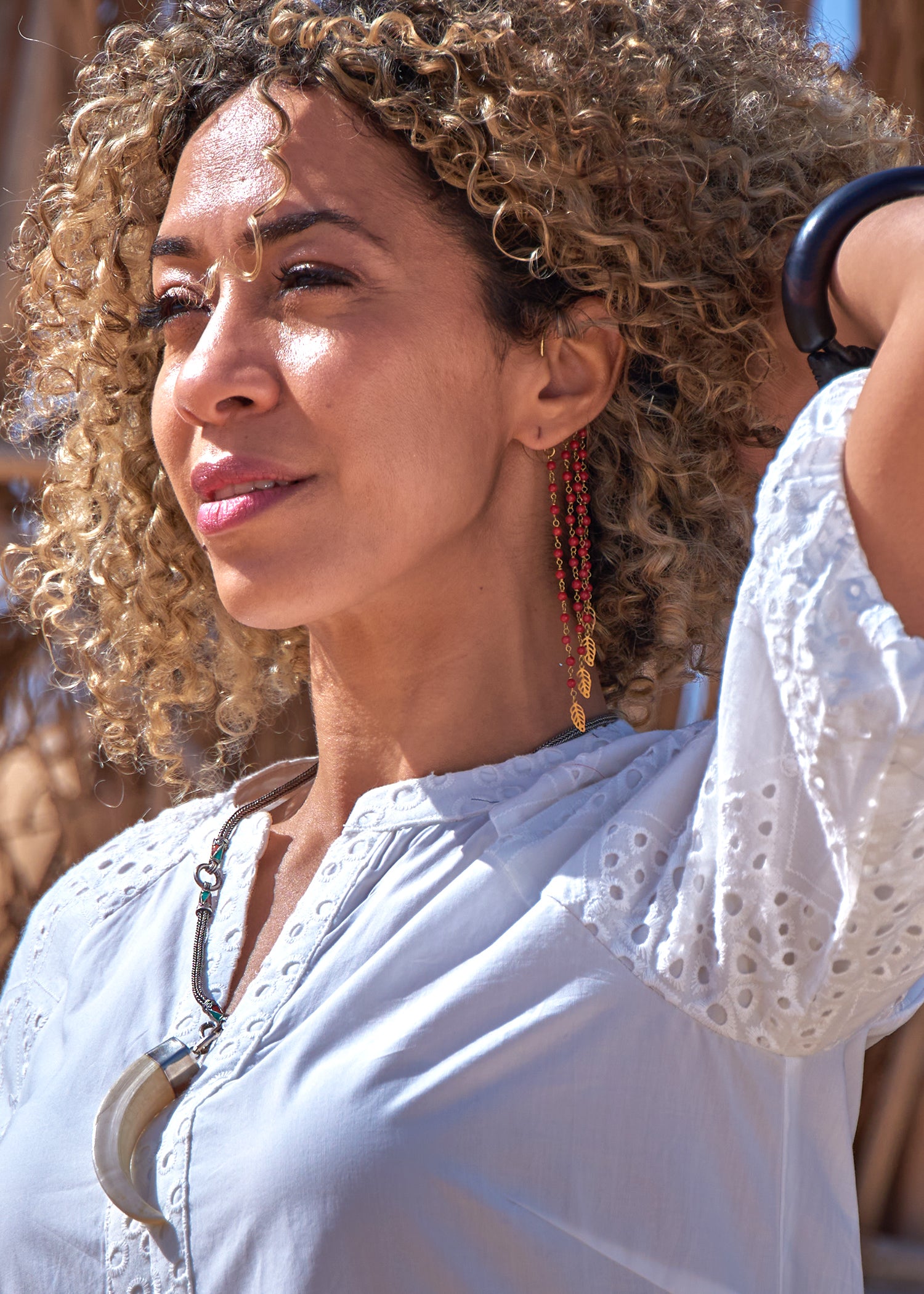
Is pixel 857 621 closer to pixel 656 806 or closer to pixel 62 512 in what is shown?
pixel 656 806

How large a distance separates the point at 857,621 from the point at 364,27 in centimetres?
87

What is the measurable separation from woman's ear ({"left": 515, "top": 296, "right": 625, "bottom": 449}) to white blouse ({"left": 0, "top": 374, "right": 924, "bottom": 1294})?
1.28 feet

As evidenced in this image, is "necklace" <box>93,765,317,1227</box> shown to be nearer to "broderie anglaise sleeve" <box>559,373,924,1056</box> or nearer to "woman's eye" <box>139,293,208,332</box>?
"broderie anglaise sleeve" <box>559,373,924,1056</box>

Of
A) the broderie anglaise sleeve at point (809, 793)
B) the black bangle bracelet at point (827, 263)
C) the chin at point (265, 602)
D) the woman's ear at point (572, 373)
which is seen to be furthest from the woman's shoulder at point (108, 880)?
the black bangle bracelet at point (827, 263)

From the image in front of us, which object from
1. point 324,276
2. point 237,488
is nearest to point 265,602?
point 237,488

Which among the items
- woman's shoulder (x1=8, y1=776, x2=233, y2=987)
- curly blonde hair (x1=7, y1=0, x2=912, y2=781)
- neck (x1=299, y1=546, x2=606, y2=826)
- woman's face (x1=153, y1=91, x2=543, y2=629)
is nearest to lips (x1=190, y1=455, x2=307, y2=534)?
woman's face (x1=153, y1=91, x2=543, y2=629)

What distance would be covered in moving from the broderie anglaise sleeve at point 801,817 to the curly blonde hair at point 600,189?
46cm

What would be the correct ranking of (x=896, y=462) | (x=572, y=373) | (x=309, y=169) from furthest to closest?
(x=572, y=373), (x=309, y=169), (x=896, y=462)

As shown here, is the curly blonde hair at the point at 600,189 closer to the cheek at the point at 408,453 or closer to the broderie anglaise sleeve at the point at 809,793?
the cheek at the point at 408,453

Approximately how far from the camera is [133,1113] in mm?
1336

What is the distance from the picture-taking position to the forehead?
4.72ft

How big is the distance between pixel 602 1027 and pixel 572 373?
0.73 metres

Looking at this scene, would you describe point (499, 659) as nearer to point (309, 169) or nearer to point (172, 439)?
point (172, 439)

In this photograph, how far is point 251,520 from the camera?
4.59 ft
